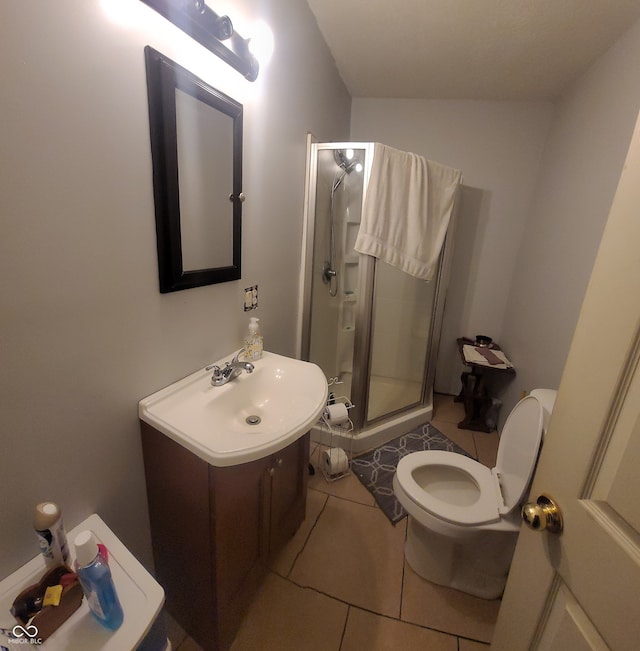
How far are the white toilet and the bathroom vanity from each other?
0.61m

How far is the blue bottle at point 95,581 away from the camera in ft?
1.92

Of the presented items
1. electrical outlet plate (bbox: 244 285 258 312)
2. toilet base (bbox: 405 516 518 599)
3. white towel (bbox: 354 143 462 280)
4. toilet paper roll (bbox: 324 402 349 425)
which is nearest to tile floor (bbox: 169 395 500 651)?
toilet base (bbox: 405 516 518 599)

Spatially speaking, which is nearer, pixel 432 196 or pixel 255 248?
pixel 255 248

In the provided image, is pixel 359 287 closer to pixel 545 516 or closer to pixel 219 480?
pixel 219 480

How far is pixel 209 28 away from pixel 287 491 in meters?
1.61

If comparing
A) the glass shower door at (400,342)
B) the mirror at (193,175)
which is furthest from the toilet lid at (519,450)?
the mirror at (193,175)

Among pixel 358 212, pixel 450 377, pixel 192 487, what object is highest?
pixel 358 212

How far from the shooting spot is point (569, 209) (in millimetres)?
1800

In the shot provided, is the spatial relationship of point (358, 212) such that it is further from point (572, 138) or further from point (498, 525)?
point (498, 525)

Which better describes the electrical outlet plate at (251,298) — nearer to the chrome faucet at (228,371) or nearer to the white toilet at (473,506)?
the chrome faucet at (228,371)

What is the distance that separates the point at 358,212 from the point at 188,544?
6.03ft

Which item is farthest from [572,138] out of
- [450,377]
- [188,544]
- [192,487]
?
[188,544]

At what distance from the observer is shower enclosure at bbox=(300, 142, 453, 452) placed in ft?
6.24

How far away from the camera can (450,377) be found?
2869 mm
